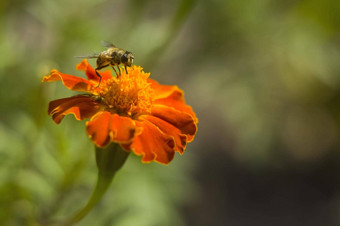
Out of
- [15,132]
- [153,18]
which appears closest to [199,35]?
[153,18]

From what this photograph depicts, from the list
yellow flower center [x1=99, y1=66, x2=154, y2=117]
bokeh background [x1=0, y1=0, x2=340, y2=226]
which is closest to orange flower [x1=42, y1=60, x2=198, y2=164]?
yellow flower center [x1=99, y1=66, x2=154, y2=117]

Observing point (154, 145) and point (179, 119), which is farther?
point (179, 119)

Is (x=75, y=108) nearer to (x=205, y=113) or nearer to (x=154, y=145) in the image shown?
(x=154, y=145)

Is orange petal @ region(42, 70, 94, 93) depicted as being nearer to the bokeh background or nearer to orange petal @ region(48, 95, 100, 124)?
orange petal @ region(48, 95, 100, 124)

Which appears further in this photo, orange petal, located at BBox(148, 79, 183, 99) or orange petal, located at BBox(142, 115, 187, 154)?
orange petal, located at BBox(148, 79, 183, 99)

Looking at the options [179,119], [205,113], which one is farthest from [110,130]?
[205,113]

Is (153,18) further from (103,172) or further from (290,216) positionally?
(103,172)

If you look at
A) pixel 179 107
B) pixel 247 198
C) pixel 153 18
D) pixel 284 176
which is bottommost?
pixel 247 198
